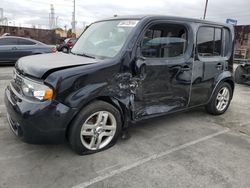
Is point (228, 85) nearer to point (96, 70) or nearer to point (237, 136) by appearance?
point (237, 136)

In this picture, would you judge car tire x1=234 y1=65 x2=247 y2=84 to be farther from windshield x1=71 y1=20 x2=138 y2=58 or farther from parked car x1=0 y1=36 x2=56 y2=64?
parked car x1=0 y1=36 x2=56 y2=64

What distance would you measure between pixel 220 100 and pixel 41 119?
3669 mm

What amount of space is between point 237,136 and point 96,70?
2.62 meters

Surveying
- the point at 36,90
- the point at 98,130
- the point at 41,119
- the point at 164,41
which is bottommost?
the point at 98,130

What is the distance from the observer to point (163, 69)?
369 cm

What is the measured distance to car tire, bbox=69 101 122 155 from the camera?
9.94 feet

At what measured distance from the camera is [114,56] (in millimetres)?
3305

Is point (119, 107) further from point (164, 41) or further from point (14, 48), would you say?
point (14, 48)

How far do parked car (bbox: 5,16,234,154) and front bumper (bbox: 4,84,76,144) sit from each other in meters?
0.01

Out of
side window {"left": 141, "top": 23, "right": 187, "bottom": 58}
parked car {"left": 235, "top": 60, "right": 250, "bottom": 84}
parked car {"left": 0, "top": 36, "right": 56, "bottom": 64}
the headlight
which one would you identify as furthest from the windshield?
parked car {"left": 0, "top": 36, "right": 56, "bottom": 64}

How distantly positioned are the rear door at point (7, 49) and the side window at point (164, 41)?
857 cm

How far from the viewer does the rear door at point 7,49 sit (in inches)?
408

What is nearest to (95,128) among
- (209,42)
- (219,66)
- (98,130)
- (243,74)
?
(98,130)

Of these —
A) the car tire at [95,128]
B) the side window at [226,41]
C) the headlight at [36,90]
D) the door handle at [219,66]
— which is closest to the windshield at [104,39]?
the car tire at [95,128]
